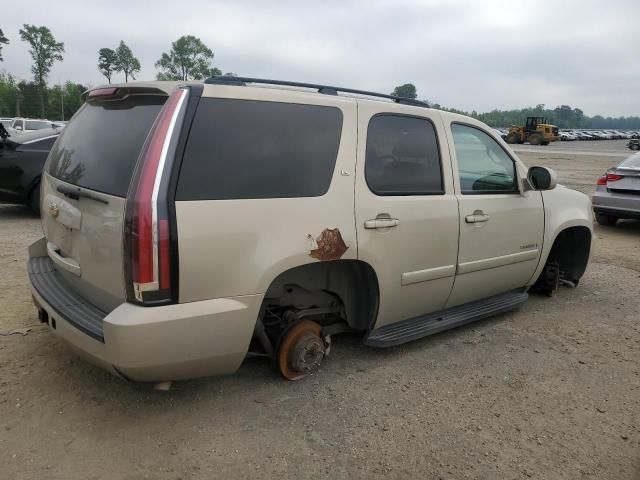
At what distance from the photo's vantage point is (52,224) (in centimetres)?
306

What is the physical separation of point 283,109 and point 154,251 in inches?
43.7

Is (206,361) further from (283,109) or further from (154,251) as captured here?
(283,109)

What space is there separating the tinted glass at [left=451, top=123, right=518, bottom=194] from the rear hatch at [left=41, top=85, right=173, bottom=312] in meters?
2.22

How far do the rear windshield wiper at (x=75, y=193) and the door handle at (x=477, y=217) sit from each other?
2.45 m

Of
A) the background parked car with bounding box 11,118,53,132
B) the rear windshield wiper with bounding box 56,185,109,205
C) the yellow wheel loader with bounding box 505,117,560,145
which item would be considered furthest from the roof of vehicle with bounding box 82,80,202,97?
the yellow wheel loader with bounding box 505,117,560,145

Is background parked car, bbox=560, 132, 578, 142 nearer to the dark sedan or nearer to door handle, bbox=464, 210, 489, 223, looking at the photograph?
the dark sedan

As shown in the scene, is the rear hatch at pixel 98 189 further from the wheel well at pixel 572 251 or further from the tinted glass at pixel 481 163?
the wheel well at pixel 572 251

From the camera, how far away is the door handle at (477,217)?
3.69 meters

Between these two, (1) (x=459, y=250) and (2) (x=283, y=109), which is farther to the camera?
(1) (x=459, y=250)

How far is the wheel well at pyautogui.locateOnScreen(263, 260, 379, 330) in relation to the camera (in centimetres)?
307

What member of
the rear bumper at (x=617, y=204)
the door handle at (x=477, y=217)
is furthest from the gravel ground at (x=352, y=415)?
the rear bumper at (x=617, y=204)

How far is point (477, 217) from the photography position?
3760 millimetres

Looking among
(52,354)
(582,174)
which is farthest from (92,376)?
(582,174)

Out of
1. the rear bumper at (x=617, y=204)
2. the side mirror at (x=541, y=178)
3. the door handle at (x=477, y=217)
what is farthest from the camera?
the rear bumper at (x=617, y=204)
